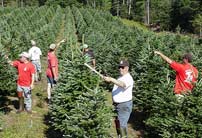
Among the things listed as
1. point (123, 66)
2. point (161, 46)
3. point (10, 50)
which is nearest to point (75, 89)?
point (123, 66)

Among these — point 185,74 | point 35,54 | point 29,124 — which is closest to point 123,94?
point 185,74

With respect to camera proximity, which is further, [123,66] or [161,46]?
[161,46]

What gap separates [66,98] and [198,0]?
72.6 metres

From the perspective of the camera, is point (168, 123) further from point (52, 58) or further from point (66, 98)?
point (52, 58)

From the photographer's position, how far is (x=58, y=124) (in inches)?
427

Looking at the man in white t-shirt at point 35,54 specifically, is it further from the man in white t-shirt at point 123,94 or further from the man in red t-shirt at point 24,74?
the man in white t-shirt at point 123,94

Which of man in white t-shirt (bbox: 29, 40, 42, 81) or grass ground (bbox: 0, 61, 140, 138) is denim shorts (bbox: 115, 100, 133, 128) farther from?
man in white t-shirt (bbox: 29, 40, 42, 81)

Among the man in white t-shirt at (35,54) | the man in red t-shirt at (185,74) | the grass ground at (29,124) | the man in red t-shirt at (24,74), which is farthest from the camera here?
the man in white t-shirt at (35,54)

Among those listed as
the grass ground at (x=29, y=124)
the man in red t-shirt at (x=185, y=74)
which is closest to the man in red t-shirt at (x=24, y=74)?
the grass ground at (x=29, y=124)

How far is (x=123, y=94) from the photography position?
31.2 ft

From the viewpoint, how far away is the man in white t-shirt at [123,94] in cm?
927

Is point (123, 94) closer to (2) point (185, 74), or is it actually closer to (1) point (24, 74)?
(2) point (185, 74)

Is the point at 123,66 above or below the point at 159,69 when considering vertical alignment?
above

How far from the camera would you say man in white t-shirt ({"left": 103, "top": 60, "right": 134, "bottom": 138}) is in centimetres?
927
